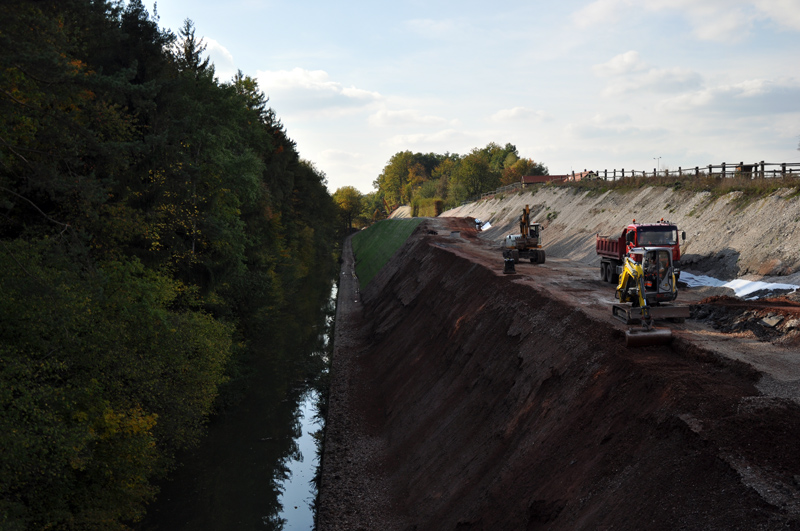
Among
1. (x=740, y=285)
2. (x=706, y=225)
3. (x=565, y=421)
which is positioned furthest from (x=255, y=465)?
(x=706, y=225)

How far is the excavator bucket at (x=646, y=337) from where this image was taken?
1554 centimetres

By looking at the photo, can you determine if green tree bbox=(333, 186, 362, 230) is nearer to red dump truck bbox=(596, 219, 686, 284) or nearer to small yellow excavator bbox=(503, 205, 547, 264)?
small yellow excavator bbox=(503, 205, 547, 264)

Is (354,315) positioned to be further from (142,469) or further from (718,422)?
(718,422)

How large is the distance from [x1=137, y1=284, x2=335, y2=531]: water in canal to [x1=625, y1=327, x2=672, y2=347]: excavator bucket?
13.0 m

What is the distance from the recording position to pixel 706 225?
117 feet

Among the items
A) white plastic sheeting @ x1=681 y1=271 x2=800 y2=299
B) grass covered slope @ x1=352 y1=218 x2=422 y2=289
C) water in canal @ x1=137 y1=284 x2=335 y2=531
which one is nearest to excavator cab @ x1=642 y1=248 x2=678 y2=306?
white plastic sheeting @ x1=681 y1=271 x2=800 y2=299

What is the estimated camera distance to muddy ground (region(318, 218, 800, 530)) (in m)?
9.73

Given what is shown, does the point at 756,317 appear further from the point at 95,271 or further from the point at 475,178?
the point at 475,178

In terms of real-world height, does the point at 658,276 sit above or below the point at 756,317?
above

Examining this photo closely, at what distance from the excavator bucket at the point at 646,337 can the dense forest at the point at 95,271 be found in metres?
14.6

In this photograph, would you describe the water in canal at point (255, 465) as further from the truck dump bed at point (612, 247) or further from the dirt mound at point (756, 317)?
the truck dump bed at point (612, 247)

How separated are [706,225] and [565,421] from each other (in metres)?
27.3

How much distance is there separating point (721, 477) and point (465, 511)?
7.27 metres

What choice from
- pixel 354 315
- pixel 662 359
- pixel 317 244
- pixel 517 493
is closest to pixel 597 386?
pixel 662 359
